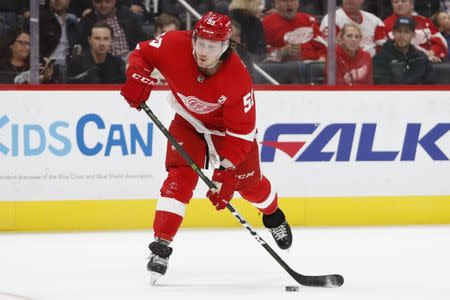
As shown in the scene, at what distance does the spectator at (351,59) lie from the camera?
230 inches

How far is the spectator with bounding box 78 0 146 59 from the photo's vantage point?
219 inches

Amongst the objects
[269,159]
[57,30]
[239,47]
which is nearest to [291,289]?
[269,159]

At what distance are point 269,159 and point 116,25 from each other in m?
1.16

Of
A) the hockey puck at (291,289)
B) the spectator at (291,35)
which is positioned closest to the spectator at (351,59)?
the spectator at (291,35)

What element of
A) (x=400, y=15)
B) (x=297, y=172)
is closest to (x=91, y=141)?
(x=297, y=172)

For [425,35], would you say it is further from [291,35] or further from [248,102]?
[248,102]

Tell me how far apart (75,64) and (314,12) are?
4.60 ft

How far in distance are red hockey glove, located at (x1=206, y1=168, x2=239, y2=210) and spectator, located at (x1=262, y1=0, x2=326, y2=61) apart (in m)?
2.06

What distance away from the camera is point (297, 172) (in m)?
5.81

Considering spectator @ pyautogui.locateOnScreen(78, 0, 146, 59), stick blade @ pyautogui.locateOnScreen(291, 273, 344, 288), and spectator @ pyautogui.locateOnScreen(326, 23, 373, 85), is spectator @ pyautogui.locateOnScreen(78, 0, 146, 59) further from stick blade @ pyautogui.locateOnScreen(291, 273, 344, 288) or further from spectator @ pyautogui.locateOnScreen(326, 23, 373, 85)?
stick blade @ pyautogui.locateOnScreen(291, 273, 344, 288)

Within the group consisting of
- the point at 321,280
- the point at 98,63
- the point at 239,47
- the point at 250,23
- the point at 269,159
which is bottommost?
the point at 269,159

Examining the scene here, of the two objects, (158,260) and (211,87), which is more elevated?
(211,87)

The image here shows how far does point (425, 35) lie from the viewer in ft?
19.6

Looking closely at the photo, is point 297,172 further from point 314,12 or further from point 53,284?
point 53,284
